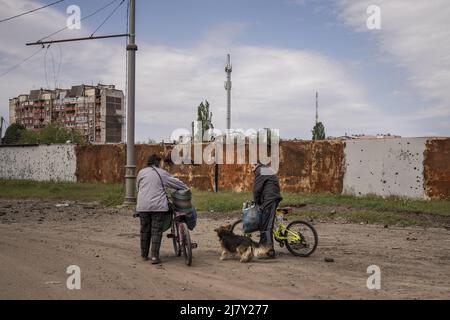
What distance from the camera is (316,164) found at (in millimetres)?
19438

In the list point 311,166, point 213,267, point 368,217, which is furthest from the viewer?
point 311,166

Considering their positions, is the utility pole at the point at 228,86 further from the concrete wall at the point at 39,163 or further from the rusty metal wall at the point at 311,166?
the rusty metal wall at the point at 311,166

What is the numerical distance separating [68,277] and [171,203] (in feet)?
7.15

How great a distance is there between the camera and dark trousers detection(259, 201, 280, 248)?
29.5 feet

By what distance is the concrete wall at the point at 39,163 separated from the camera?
2945cm

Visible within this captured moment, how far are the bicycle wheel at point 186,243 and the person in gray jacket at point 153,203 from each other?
1.29 ft

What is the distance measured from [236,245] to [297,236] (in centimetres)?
127

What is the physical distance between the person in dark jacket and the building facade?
368 feet

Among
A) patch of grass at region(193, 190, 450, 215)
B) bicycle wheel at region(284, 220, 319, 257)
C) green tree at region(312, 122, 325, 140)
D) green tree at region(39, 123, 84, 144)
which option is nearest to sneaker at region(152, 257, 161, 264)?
bicycle wheel at region(284, 220, 319, 257)

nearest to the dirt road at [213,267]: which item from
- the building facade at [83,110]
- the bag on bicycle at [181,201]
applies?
the bag on bicycle at [181,201]

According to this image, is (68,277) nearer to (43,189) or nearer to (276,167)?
(276,167)

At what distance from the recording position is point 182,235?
27.9ft

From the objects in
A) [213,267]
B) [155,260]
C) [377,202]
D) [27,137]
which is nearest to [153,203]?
[155,260]

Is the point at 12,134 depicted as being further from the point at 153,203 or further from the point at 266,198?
the point at 266,198
